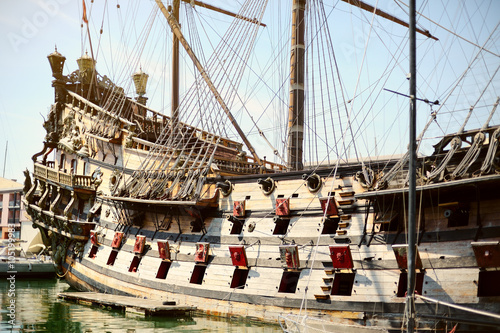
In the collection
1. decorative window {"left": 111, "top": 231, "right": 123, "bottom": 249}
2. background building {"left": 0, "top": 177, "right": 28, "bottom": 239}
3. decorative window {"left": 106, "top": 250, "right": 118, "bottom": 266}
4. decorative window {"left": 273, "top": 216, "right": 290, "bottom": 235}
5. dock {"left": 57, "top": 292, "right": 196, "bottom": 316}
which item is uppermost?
background building {"left": 0, "top": 177, "right": 28, "bottom": 239}

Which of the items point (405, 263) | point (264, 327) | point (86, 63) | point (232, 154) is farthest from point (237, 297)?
point (86, 63)

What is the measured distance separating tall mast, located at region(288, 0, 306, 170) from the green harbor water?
27.8ft

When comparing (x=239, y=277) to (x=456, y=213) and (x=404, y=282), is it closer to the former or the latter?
(x=404, y=282)

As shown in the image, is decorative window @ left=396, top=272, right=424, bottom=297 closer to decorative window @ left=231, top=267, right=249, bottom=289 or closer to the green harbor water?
the green harbor water

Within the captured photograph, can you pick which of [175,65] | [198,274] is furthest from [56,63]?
[198,274]

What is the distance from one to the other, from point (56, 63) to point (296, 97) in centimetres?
1812

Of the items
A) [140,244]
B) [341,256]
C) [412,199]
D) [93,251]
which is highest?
[412,199]

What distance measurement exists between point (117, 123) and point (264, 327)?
15.8 meters

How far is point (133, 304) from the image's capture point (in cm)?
2106

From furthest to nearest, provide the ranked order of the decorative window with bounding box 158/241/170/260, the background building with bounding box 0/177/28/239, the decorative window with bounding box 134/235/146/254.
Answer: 1. the background building with bounding box 0/177/28/239
2. the decorative window with bounding box 134/235/146/254
3. the decorative window with bounding box 158/241/170/260

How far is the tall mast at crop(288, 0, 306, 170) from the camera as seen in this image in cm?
2512

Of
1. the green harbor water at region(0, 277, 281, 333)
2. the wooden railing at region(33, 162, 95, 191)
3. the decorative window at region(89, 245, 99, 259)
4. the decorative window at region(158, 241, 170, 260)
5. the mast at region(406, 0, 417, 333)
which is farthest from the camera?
the wooden railing at region(33, 162, 95, 191)

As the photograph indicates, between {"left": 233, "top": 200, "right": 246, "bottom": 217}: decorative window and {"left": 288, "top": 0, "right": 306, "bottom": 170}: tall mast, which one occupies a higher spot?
{"left": 288, "top": 0, "right": 306, "bottom": 170}: tall mast

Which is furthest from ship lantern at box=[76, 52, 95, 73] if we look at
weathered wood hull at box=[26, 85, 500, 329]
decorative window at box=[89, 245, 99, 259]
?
decorative window at box=[89, 245, 99, 259]
